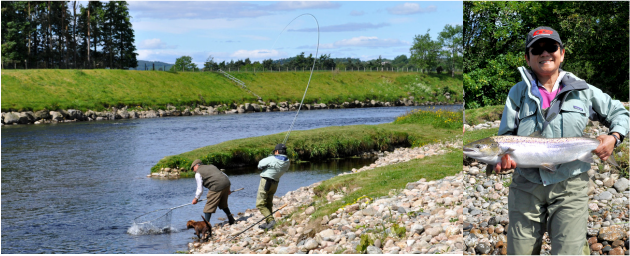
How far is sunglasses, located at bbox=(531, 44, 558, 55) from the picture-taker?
8.36 ft

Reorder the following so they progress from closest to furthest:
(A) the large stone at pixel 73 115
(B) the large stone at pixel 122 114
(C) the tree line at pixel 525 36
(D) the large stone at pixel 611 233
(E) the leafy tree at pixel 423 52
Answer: (D) the large stone at pixel 611 233 < (C) the tree line at pixel 525 36 < (A) the large stone at pixel 73 115 < (B) the large stone at pixel 122 114 < (E) the leafy tree at pixel 423 52

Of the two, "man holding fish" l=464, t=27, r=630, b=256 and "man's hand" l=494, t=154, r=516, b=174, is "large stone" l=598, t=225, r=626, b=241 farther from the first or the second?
"man's hand" l=494, t=154, r=516, b=174

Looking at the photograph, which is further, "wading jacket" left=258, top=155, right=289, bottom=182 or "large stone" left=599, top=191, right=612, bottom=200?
"wading jacket" left=258, top=155, right=289, bottom=182

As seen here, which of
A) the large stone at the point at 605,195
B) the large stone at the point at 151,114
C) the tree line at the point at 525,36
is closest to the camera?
the large stone at the point at 605,195

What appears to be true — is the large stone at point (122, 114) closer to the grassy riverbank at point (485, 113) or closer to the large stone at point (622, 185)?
the grassy riverbank at point (485, 113)

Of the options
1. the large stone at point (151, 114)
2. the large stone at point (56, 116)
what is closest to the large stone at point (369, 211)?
the large stone at point (56, 116)

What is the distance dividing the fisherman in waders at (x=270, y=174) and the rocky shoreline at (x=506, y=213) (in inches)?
173

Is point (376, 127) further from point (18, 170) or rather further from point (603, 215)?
point (603, 215)

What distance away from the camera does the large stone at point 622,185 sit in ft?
18.6

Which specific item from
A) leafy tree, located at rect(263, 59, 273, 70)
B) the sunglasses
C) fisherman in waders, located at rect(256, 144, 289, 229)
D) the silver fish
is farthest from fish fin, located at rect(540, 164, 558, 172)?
leafy tree, located at rect(263, 59, 273, 70)

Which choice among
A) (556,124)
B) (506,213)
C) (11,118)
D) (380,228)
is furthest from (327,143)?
(11,118)

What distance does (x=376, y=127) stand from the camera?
27.0 metres

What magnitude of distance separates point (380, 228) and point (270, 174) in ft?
12.5

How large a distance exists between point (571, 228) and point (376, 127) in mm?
24416
